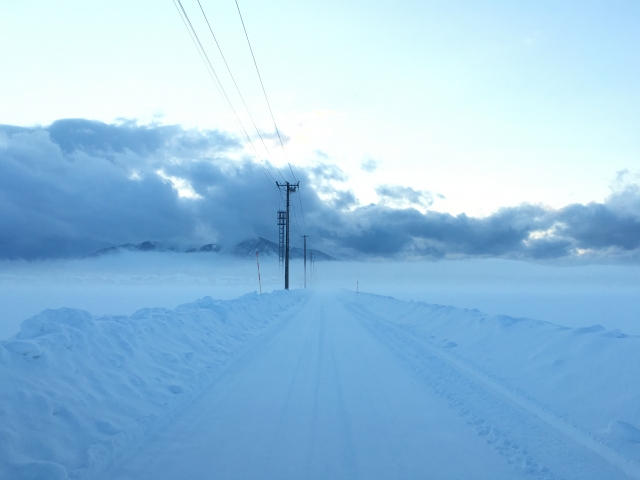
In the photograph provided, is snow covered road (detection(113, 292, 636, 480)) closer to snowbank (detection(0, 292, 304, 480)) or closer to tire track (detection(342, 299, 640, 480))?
tire track (detection(342, 299, 640, 480))

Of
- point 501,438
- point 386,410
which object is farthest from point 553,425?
point 386,410

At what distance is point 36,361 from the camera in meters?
5.90

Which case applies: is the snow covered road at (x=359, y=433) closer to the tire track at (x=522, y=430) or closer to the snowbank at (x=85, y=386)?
the tire track at (x=522, y=430)

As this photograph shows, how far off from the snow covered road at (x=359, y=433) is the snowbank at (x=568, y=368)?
626mm

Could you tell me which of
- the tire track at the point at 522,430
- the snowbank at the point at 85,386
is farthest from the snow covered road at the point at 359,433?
the snowbank at the point at 85,386

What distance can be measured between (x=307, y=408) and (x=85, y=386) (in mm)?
3388

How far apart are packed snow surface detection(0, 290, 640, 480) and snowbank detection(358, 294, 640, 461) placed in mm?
37

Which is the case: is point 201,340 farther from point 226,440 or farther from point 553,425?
point 553,425

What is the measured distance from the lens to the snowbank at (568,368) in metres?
5.65

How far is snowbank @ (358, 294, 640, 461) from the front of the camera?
5648 millimetres

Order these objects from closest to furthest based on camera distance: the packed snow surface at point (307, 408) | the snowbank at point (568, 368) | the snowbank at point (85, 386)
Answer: the packed snow surface at point (307, 408), the snowbank at point (85, 386), the snowbank at point (568, 368)

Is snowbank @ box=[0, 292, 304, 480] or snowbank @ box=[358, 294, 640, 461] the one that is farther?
snowbank @ box=[358, 294, 640, 461]

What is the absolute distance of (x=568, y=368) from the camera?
7727 mm

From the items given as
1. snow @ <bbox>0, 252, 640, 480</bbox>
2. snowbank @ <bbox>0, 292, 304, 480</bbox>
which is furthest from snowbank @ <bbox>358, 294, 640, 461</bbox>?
snowbank @ <bbox>0, 292, 304, 480</bbox>
